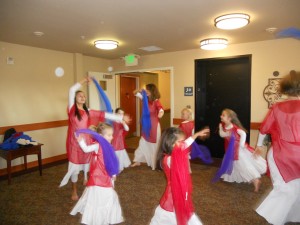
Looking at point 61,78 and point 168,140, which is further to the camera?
point 61,78

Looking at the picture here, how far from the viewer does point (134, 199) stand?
3154 millimetres

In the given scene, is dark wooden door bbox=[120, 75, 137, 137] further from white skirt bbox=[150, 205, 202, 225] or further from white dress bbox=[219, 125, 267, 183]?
white skirt bbox=[150, 205, 202, 225]

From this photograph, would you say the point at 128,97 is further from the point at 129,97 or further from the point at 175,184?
the point at 175,184

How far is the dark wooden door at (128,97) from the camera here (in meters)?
7.40

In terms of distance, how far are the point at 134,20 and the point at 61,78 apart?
2.80 m

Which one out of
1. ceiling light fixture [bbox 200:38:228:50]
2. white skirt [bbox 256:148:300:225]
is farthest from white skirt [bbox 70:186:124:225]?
ceiling light fixture [bbox 200:38:228:50]

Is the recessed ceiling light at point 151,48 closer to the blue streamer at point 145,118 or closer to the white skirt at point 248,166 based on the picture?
the blue streamer at point 145,118

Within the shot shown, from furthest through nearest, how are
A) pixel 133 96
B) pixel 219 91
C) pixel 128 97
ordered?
pixel 133 96 → pixel 128 97 → pixel 219 91

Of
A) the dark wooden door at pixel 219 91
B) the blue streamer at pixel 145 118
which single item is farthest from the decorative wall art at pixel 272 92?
the blue streamer at pixel 145 118

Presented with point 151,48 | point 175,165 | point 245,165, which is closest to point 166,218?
point 175,165

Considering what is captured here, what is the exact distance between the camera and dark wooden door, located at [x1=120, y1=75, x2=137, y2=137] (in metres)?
7.40

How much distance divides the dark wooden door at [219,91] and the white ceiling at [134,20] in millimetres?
598

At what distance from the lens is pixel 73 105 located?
117 inches

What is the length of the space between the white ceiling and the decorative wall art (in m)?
0.78
